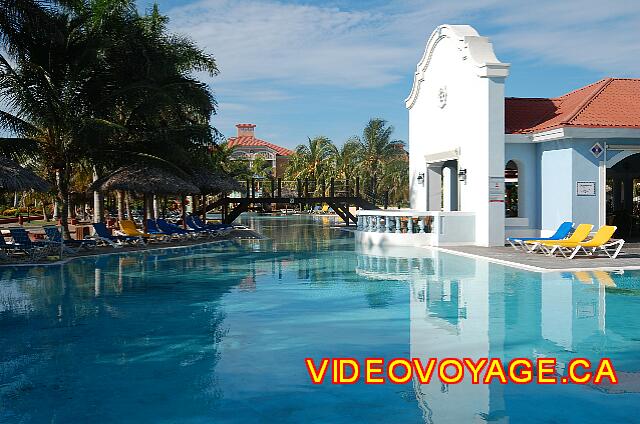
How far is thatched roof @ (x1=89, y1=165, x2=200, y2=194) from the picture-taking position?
2145cm

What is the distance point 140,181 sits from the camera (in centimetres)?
2145

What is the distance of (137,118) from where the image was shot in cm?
2384

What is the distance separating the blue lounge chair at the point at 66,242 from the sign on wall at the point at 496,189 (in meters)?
12.3

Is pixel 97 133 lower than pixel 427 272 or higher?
higher

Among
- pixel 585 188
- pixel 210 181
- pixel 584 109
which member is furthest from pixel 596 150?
pixel 210 181

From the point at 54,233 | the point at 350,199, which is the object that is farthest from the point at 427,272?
the point at 350,199

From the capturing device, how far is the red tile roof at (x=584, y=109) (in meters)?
19.0

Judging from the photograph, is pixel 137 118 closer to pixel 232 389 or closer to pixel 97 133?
pixel 97 133

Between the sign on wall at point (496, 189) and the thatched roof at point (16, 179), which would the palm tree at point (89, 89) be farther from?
the sign on wall at point (496, 189)

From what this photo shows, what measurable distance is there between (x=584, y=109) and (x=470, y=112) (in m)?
3.40

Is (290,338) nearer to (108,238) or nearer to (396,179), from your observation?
(108,238)

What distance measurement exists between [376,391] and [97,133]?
1624 centimetres

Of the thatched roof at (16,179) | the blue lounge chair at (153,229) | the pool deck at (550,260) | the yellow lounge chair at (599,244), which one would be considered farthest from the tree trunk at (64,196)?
the yellow lounge chair at (599,244)

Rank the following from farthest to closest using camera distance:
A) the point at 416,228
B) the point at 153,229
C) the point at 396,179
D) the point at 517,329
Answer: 1. the point at 396,179
2. the point at 153,229
3. the point at 416,228
4. the point at 517,329
